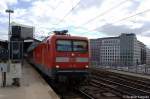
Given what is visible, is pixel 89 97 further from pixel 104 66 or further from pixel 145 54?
pixel 145 54

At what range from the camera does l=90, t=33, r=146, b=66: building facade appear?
4170cm

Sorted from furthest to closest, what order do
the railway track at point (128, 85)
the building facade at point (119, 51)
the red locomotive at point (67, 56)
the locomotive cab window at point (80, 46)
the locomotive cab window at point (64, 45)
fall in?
the building facade at point (119, 51), the locomotive cab window at point (80, 46), the locomotive cab window at point (64, 45), the red locomotive at point (67, 56), the railway track at point (128, 85)

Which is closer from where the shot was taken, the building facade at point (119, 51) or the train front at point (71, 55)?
the train front at point (71, 55)

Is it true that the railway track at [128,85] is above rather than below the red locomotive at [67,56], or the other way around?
below

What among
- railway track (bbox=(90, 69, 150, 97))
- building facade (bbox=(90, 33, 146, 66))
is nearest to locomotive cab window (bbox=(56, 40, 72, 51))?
railway track (bbox=(90, 69, 150, 97))

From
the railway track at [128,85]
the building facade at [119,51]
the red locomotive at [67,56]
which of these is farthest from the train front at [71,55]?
the building facade at [119,51]

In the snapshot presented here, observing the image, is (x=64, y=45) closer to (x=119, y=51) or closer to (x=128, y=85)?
(x=128, y=85)

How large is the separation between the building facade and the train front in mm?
20890

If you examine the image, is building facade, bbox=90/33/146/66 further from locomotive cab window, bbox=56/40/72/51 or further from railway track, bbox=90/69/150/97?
locomotive cab window, bbox=56/40/72/51

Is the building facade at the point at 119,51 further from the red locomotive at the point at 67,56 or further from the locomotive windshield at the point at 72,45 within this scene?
the red locomotive at the point at 67,56

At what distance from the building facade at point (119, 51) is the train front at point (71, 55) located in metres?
20.9

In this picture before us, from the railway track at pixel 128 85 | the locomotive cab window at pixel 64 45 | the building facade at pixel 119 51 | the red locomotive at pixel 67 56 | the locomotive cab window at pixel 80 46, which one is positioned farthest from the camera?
the building facade at pixel 119 51

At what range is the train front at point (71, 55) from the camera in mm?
16141

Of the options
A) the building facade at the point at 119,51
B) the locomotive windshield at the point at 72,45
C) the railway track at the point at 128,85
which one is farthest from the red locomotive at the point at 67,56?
the building facade at the point at 119,51
